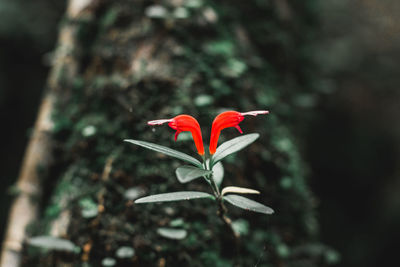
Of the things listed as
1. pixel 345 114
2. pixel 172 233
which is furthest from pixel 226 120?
pixel 345 114

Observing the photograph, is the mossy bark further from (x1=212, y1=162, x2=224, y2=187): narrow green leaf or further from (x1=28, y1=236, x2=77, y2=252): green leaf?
(x1=212, y1=162, x2=224, y2=187): narrow green leaf

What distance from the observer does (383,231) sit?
4613mm

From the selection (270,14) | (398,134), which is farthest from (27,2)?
(398,134)

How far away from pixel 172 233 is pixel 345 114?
452cm

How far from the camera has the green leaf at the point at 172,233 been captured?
123 centimetres

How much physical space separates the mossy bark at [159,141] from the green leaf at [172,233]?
0.16ft

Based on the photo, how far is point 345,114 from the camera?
16.4 feet

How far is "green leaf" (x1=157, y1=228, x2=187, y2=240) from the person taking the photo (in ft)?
4.04

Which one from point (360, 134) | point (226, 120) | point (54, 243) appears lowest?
point (360, 134)

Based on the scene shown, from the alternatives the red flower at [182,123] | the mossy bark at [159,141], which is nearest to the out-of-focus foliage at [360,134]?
the mossy bark at [159,141]

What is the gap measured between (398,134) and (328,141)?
1128mm

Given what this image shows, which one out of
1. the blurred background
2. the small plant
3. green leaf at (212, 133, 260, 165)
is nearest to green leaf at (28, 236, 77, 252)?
the small plant

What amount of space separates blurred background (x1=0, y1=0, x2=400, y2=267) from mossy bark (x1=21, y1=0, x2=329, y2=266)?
113 inches

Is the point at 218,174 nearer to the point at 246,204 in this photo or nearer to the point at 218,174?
the point at 218,174
